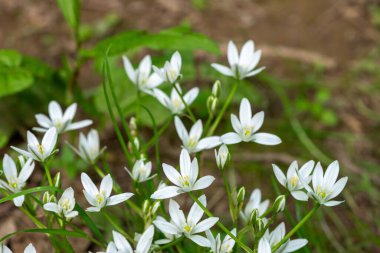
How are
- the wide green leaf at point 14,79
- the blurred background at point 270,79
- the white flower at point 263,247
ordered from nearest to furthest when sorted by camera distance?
1. the white flower at point 263,247
2. the wide green leaf at point 14,79
3. the blurred background at point 270,79

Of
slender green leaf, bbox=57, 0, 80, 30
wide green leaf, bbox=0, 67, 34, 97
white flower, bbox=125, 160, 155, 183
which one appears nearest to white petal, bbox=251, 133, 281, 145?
white flower, bbox=125, 160, 155, 183

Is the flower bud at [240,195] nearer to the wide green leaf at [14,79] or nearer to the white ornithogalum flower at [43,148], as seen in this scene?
the white ornithogalum flower at [43,148]

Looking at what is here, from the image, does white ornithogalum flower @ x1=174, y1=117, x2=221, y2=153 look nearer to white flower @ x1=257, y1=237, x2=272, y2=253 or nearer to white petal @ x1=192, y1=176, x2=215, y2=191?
white petal @ x1=192, y1=176, x2=215, y2=191

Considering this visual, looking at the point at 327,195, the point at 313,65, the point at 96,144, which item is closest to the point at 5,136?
the point at 96,144

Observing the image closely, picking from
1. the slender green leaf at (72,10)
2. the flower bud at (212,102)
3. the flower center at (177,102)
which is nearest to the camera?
the flower bud at (212,102)

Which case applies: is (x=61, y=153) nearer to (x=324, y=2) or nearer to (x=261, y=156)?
(x=261, y=156)

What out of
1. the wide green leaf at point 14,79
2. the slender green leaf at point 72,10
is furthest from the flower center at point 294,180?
the slender green leaf at point 72,10

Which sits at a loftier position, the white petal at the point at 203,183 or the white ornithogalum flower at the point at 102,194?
the white petal at the point at 203,183
